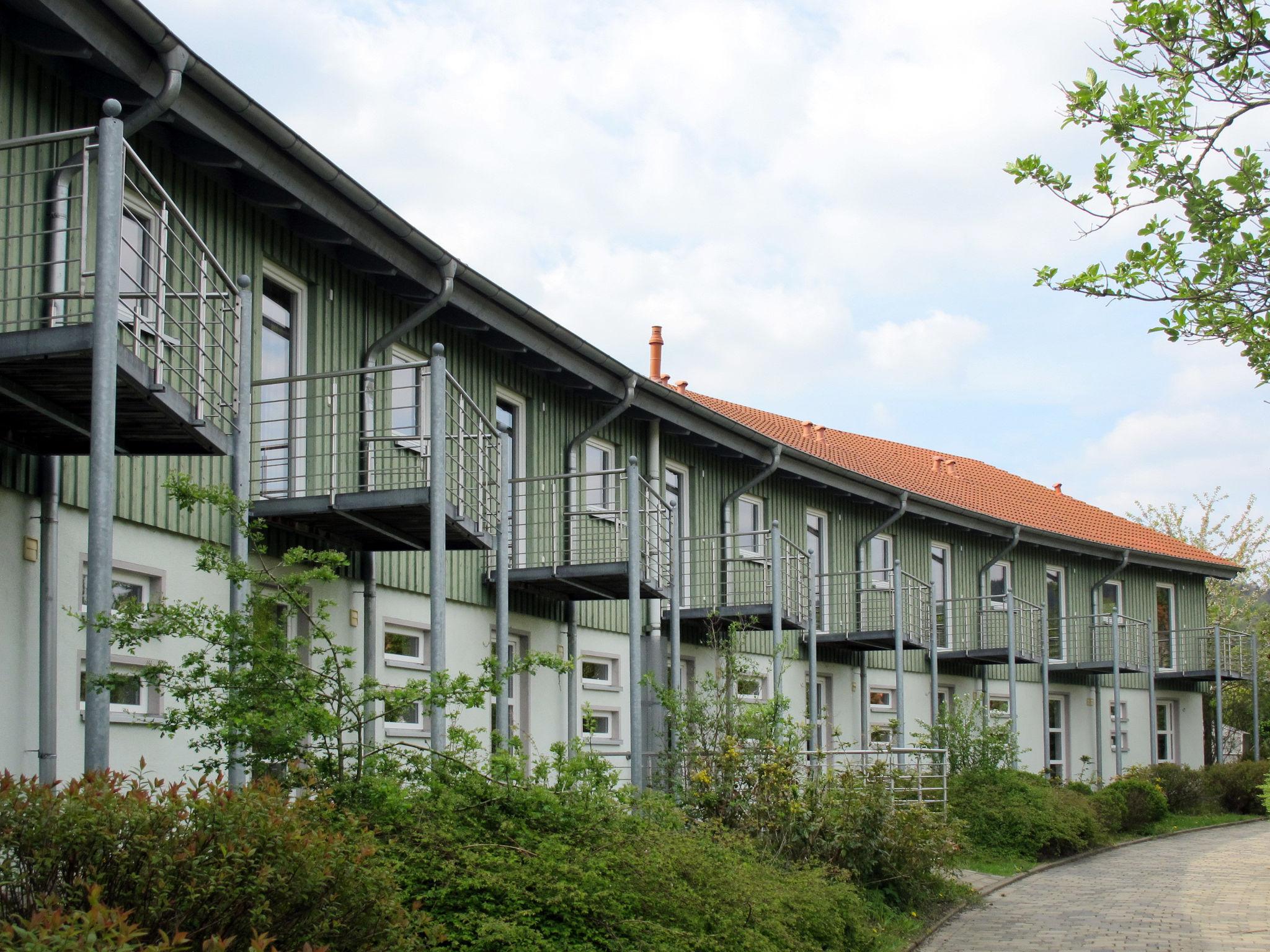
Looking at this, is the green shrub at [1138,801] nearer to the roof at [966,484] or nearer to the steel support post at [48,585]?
the roof at [966,484]

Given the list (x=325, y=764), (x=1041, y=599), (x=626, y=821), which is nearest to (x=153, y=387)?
(x=325, y=764)

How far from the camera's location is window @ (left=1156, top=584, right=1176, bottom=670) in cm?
3525

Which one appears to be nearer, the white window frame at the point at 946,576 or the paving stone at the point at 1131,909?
the paving stone at the point at 1131,909

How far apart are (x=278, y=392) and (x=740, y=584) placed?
395 inches

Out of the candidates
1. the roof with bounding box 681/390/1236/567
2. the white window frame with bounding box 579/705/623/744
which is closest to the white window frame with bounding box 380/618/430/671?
the white window frame with bounding box 579/705/623/744

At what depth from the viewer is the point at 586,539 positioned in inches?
682

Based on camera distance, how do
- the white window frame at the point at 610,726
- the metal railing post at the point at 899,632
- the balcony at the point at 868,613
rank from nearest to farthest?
the white window frame at the point at 610,726 → the metal railing post at the point at 899,632 → the balcony at the point at 868,613

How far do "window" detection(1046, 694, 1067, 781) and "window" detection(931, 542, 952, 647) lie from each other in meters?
4.66

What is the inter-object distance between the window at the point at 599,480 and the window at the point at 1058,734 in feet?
53.0

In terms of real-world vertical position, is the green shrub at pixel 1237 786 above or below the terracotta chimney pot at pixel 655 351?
below

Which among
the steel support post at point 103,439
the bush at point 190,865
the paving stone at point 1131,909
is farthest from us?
the paving stone at point 1131,909

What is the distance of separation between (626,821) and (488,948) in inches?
82.1

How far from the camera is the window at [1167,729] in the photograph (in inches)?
1393

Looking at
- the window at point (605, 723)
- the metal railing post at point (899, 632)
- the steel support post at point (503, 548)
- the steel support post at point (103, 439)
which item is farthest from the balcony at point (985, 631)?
the steel support post at point (103, 439)
